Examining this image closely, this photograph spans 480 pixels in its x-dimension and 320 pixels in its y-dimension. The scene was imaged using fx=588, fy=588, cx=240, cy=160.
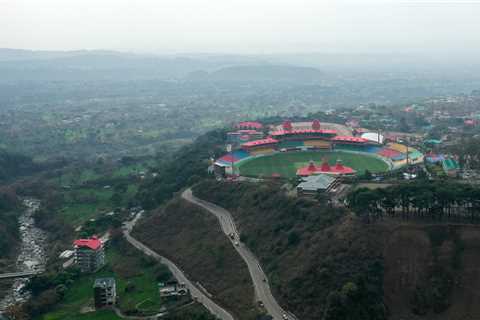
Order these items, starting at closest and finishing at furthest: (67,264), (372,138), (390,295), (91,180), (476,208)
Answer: (390,295) → (476,208) → (67,264) → (372,138) → (91,180)

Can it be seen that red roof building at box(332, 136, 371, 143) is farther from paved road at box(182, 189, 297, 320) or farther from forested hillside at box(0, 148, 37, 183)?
forested hillside at box(0, 148, 37, 183)

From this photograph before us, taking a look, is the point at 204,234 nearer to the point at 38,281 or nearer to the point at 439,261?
the point at 38,281

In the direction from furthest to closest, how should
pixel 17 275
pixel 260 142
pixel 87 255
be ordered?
pixel 260 142, pixel 87 255, pixel 17 275

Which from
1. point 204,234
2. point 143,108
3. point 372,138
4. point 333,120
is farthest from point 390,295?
point 143,108

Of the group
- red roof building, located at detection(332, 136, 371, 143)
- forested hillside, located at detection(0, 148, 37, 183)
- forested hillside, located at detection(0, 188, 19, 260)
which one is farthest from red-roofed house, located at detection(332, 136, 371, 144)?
forested hillside, located at detection(0, 148, 37, 183)

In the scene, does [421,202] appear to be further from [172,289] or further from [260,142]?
[260,142]

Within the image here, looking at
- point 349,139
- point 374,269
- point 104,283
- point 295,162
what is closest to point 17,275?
point 104,283
